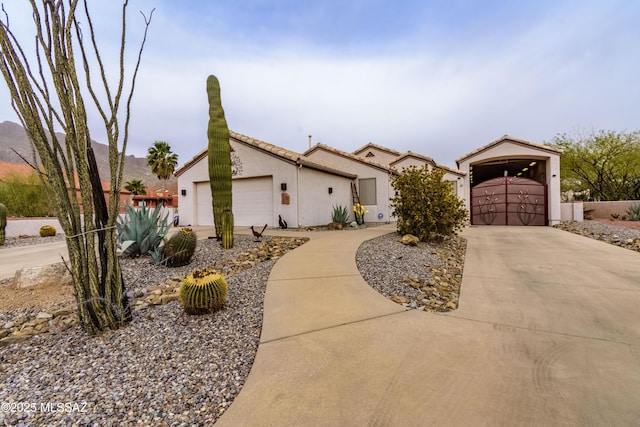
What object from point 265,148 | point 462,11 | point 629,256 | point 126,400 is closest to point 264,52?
point 265,148

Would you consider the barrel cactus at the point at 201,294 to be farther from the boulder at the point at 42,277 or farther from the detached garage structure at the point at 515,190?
the detached garage structure at the point at 515,190

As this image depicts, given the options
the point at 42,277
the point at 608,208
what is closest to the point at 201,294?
the point at 42,277

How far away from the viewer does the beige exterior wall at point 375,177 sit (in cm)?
1469

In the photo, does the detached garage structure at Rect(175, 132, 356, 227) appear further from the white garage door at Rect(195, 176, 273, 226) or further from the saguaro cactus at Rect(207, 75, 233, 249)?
the saguaro cactus at Rect(207, 75, 233, 249)

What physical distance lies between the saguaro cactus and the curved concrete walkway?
11.7ft

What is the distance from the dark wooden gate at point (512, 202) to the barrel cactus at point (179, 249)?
14545 mm

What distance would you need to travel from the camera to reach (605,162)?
60.6ft

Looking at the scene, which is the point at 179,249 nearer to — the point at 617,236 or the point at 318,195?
the point at 318,195

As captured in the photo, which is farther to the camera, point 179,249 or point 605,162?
point 605,162

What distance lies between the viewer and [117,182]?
264 cm

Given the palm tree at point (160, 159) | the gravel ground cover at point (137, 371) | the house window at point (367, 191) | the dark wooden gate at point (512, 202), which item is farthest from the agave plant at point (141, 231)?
the palm tree at point (160, 159)

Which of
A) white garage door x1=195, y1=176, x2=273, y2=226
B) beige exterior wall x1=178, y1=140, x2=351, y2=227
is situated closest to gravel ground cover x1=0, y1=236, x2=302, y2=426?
beige exterior wall x1=178, y1=140, x2=351, y2=227

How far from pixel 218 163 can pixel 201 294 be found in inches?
185

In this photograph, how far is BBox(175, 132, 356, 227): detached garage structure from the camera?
35.5 feet
